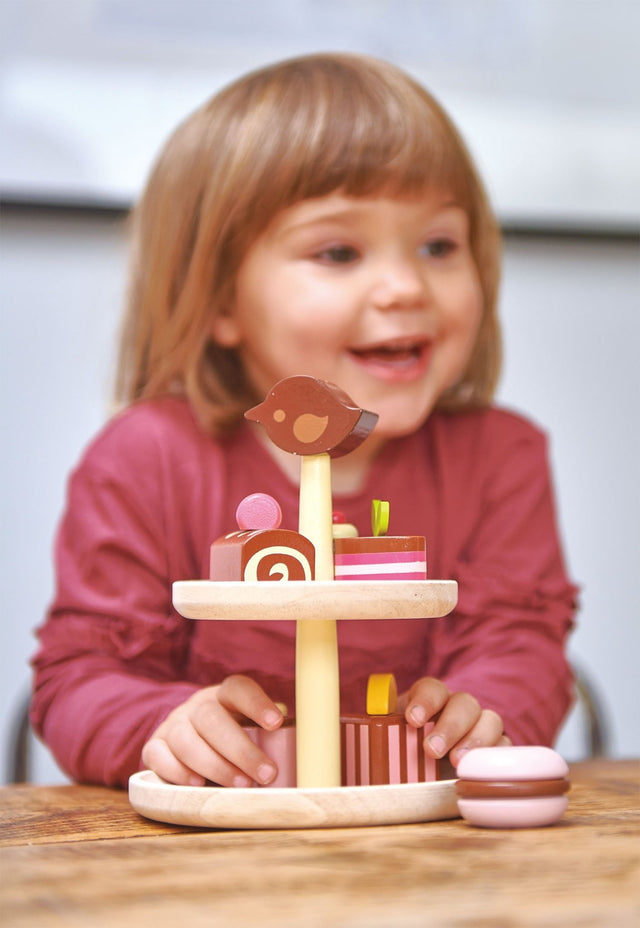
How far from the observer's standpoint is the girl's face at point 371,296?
721mm

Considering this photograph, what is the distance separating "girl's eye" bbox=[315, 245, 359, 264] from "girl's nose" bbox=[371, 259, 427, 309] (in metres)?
0.02

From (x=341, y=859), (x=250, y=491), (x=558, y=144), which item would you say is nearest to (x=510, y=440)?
(x=250, y=491)

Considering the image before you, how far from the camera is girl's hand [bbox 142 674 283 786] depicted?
0.54 metres

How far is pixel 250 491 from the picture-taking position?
847 mm

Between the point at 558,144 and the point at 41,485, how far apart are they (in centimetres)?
75

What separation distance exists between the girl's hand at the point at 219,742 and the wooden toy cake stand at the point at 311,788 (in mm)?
40

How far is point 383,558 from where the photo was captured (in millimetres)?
503

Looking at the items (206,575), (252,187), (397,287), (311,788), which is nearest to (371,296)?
(397,287)

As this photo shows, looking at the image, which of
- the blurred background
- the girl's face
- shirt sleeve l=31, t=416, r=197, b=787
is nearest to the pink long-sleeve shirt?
shirt sleeve l=31, t=416, r=197, b=787

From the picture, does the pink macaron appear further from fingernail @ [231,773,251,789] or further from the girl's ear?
the girl's ear

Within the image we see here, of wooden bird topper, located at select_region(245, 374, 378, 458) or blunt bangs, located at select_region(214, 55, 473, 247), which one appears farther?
blunt bangs, located at select_region(214, 55, 473, 247)

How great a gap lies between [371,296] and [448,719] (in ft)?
0.93

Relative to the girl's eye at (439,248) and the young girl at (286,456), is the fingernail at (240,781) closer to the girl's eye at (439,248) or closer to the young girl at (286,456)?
the young girl at (286,456)

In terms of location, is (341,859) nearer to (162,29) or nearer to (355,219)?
(355,219)
